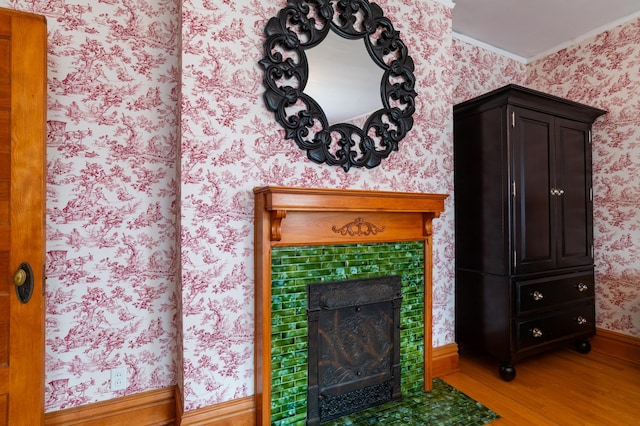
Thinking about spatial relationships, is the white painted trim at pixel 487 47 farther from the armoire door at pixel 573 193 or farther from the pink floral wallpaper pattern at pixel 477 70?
the armoire door at pixel 573 193

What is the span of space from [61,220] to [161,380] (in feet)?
3.17

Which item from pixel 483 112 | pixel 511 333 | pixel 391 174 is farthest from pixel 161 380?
pixel 483 112

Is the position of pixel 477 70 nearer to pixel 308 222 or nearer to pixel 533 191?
pixel 533 191

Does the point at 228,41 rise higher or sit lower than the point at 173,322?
higher

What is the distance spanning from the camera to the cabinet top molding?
7.00 ft

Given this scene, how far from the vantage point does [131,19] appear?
5.55 feet

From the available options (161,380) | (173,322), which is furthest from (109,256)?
(161,380)

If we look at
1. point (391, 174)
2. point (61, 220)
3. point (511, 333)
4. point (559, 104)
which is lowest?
point (511, 333)

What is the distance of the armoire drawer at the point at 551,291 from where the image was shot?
2.16 m

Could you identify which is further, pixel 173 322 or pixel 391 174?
pixel 391 174

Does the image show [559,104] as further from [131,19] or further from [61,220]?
[61,220]

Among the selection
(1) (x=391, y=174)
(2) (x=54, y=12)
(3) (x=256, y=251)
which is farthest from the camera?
(1) (x=391, y=174)

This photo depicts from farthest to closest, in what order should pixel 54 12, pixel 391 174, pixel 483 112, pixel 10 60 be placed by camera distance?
pixel 483 112, pixel 391 174, pixel 54 12, pixel 10 60

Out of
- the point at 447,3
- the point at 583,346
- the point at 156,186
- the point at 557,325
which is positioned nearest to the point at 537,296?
the point at 557,325
